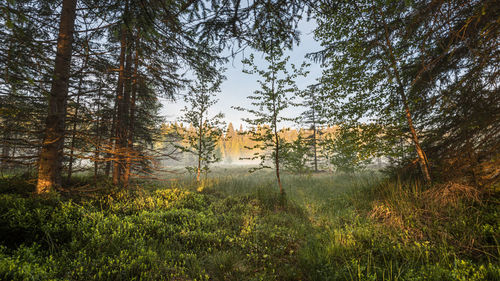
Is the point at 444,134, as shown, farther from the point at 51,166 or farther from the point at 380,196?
the point at 51,166

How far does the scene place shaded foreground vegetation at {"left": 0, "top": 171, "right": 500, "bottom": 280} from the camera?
2291 millimetres

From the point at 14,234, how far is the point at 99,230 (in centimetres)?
113

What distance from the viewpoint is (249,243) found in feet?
11.0

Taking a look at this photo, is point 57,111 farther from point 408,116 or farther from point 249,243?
point 408,116

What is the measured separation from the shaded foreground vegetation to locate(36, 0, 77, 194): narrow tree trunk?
0.63m

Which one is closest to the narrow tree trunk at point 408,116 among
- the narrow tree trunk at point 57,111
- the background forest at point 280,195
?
the background forest at point 280,195

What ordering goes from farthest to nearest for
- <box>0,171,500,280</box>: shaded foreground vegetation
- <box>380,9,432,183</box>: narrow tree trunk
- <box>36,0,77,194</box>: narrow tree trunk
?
<box>380,9,432,183</box>: narrow tree trunk, <box>36,0,77,194</box>: narrow tree trunk, <box>0,171,500,280</box>: shaded foreground vegetation

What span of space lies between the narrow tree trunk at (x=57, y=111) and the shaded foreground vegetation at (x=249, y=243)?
0.63 m

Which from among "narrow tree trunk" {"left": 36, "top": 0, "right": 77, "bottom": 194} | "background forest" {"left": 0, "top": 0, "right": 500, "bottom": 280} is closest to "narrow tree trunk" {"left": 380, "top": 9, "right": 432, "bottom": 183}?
"background forest" {"left": 0, "top": 0, "right": 500, "bottom": 280}

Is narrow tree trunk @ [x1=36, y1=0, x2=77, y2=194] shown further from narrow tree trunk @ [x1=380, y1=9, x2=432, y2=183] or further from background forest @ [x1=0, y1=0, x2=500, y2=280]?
narrow tree trunk @ [x1=380, y1=9, x2=432, y2=183]

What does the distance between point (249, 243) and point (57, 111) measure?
5719 millimetres

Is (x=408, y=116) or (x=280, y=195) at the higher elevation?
(x=408, y=116)

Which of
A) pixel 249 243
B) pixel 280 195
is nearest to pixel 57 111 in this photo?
pixel 249 243

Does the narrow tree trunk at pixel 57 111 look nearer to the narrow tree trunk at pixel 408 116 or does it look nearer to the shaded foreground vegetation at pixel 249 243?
the shaded foreground vegetation at pixel 249 243
